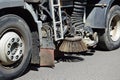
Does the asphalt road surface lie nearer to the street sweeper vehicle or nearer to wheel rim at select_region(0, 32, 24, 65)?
the street sweeper vehicle

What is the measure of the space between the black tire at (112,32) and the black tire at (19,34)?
2.41 metres

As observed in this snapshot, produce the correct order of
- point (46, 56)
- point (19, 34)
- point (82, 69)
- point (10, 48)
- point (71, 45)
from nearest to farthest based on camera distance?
1. point (10, 48)
2. point (19, 34)
3. point (46, 56)
4. point (82, 69)
5. point (71, 45)

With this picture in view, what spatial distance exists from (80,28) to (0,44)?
7.97 ft

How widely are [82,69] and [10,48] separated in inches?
61.6

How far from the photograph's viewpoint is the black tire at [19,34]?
223 inches

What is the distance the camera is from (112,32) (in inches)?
340

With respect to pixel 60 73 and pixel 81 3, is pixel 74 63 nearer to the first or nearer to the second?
pixel 60 73

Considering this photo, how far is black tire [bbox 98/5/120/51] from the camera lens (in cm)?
807

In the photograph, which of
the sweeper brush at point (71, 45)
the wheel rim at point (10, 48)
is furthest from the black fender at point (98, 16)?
the wheel rim at point (10, 48)

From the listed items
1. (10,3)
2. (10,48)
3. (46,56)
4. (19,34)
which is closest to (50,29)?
(46,56)

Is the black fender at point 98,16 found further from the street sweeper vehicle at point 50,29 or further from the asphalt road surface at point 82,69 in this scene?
the asphalt road surface at point 82,69

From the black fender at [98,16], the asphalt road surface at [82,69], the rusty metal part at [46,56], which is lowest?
the asphalt road surface at [82,69]

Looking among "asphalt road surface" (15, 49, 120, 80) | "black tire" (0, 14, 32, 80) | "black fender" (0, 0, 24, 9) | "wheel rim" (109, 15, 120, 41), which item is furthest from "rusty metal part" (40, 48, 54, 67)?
"wheel rim" (109, 15, 120, 41)

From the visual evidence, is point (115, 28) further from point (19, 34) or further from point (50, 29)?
point (19, 34)
